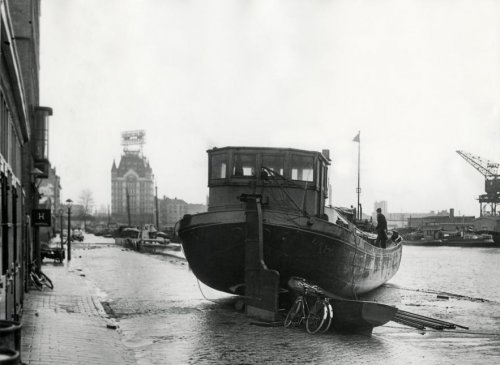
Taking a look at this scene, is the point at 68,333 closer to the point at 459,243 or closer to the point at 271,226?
the point at 271,226

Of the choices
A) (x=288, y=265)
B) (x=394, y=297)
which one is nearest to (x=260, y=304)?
(x=288, y=265)

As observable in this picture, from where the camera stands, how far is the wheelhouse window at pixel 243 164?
675 inches

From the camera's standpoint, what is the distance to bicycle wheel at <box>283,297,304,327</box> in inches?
531

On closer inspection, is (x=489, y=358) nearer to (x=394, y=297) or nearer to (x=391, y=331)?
(x=391, y=331)

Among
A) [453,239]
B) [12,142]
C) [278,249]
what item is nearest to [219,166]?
[278,249]

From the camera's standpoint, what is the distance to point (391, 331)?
1359cm

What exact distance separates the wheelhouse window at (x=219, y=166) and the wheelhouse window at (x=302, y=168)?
6.29 feet

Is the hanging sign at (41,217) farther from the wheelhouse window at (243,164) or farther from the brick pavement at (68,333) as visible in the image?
the wheelhouse window at (243,164)

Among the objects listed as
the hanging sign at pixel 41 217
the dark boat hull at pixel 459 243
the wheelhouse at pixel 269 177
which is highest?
the wheelhouse at pixel 269 177

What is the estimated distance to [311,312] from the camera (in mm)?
13086

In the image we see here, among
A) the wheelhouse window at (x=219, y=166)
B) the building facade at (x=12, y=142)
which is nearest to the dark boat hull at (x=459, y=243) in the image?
the wheelhouse window at (x=219, y=166)

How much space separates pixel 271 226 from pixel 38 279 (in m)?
7.14

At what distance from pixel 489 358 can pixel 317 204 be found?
775cm

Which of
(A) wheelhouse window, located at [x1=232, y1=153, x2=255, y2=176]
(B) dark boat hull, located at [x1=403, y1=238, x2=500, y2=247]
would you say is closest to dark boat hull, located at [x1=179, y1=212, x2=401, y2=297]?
(A) wheelhouse window, located at [x1=232, y1=153, x2=255, y2=176]
